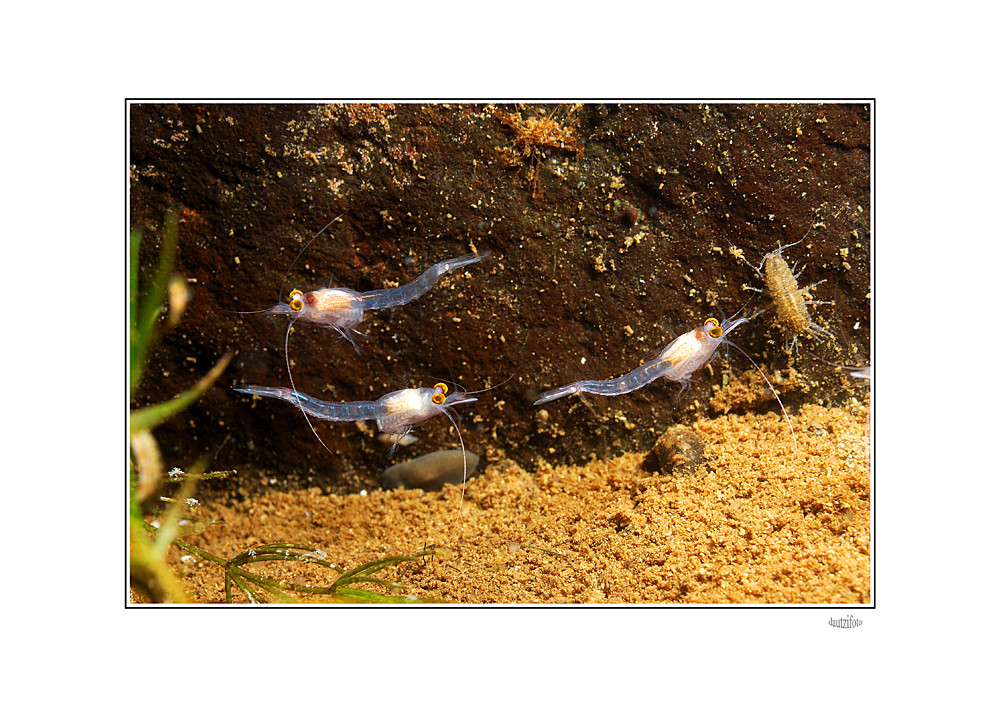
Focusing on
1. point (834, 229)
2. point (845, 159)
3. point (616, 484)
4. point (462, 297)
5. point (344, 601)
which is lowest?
point (344, 601)

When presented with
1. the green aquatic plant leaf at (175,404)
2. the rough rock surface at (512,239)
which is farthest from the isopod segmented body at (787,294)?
the green aquatic plant leaf at (175,404)

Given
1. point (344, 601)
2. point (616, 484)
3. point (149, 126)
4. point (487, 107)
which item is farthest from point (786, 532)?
point (149, 126)

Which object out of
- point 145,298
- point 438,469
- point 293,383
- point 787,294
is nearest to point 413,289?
point 293,383

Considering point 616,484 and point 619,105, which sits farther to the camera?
point 616,484

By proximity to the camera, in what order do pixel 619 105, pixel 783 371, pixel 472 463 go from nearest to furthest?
1. pixel 619 105
2. pixel 783 371
3. pixel 472 463
